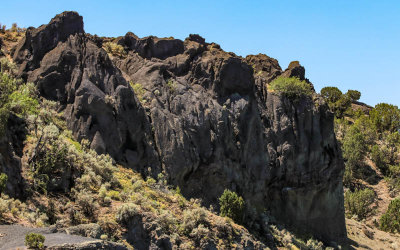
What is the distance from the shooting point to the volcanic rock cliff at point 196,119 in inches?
1246

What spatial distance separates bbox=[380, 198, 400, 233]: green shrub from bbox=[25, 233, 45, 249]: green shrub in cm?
4765

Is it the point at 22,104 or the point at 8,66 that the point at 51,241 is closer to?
the point at 22,104

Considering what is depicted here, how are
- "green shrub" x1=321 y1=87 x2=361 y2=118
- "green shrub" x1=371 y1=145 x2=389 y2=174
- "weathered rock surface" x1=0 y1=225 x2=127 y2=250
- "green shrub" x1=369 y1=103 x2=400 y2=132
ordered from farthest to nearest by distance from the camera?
"green shrub" x1=321 y1=87 x2=361 y2=118, "green shrub" x1=369 y1=103 x2=400 y2=132, "green shrub" x1=371 y1=145 x2=389 y2=174, "weathered rock surface" x1=0 y1=225 x2=127 y2=250

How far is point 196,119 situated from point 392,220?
3194cm

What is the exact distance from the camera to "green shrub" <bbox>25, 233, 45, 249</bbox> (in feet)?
49.3

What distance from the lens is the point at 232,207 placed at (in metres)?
31.4

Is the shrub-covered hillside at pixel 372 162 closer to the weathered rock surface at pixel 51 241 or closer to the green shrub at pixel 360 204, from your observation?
the green shrub at pixel 360 204

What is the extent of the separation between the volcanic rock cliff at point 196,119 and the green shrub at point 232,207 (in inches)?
89.8

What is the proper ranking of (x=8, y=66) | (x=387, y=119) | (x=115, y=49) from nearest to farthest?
(x=8, y=66)
(x=115, y=49)
(x=387, y=119)

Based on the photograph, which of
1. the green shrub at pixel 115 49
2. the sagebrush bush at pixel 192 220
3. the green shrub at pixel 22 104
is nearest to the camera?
the sagebrush bush at pixel 192 220

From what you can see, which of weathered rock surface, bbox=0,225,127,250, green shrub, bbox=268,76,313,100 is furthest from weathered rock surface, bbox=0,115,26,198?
green shrub, bbox=268,76,313,100

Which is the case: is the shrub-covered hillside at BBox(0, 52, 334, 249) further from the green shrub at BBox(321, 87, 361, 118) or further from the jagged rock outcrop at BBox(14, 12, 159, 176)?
the green shrub at BBox(321, 87, 361, 118)

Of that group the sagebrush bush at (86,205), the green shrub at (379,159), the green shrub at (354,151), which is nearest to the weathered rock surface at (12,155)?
the sagebrush bush at (86,205)

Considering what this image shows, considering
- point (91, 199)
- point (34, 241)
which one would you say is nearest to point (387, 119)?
point (91, 199)
